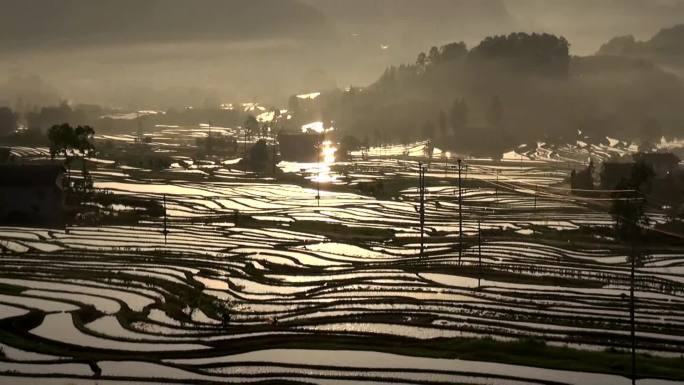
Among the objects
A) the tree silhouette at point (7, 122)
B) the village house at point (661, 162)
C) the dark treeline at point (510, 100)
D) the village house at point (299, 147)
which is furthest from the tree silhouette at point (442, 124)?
the tree silhouette at point (7, 122)

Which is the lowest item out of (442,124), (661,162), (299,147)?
(661,162)

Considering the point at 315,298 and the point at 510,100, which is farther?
the point at 510,100

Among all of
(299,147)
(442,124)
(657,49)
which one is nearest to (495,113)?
(442,124)

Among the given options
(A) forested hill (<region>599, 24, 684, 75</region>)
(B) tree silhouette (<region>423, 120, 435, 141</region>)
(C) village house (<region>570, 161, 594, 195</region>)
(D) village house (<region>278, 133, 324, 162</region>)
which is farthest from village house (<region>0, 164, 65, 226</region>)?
(A) forested hill (<region>599, 24, 684, 75</region>)

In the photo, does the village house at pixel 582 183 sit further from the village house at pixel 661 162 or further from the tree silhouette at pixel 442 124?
the tree silhouette at pixel 442 124

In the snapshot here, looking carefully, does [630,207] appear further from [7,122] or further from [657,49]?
[657,49]
